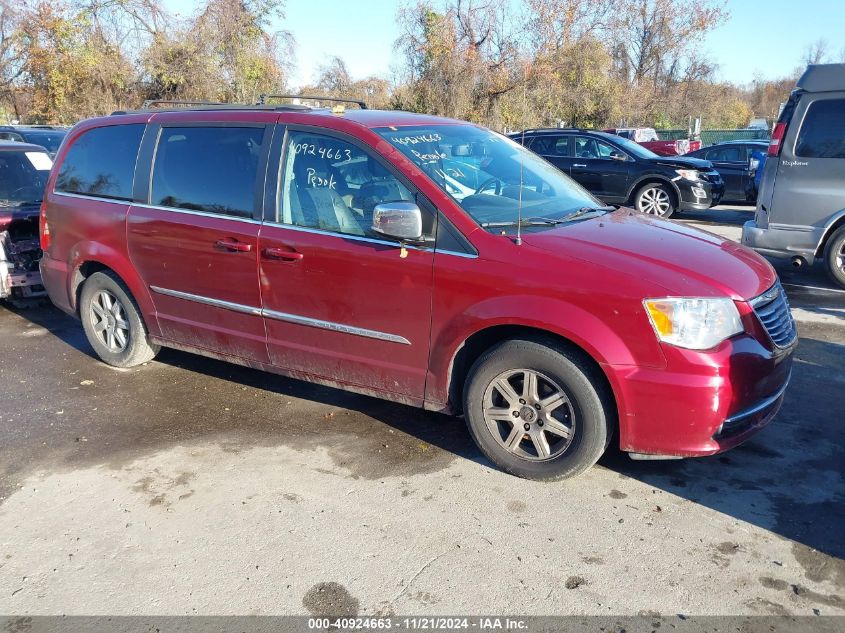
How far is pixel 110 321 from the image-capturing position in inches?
218

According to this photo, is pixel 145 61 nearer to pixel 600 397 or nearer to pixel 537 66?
pixel 537 66

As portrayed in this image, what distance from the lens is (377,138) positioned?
405 cm

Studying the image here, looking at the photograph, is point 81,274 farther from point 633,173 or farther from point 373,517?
point 633,173

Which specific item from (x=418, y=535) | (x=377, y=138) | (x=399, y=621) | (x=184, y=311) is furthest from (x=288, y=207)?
(x=399, y=621)

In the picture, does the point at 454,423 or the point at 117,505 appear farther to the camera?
the point at 454,423

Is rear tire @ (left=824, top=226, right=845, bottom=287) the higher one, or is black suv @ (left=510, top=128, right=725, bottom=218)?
black suv @ (left=510, top=128, right=725, bottom=218)

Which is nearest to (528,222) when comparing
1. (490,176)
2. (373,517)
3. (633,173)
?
(490,176)

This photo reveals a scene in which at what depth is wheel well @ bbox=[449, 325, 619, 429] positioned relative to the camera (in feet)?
11.5

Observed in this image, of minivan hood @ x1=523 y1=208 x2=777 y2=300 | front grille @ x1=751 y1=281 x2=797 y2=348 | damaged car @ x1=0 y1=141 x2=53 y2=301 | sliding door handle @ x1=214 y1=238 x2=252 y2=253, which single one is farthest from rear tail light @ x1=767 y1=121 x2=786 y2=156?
damaged car @ x1=0 y1=141 x2=53 y2=301

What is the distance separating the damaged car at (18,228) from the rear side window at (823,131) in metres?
7.96

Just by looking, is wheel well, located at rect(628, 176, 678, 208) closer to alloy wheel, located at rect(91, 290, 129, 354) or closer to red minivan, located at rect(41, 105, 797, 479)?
red minivan, located at rect(41, 105, 797, 479)

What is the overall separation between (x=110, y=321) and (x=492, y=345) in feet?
10.9

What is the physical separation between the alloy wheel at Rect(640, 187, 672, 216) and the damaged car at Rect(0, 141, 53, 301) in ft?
32.5

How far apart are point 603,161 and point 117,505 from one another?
455 inches
